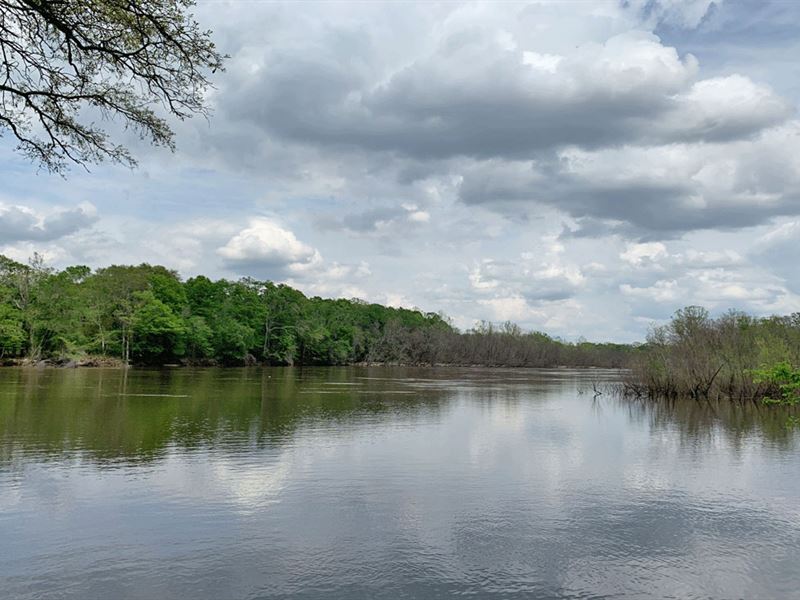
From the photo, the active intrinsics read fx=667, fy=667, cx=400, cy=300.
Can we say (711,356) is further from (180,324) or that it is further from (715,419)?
(180,324)

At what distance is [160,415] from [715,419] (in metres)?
24.0

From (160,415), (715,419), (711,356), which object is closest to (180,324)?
(160,415)

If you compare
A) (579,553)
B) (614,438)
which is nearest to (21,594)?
(579,553)

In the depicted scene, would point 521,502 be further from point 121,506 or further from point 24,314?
point 24,314

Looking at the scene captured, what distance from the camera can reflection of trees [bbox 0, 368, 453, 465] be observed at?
18625mm

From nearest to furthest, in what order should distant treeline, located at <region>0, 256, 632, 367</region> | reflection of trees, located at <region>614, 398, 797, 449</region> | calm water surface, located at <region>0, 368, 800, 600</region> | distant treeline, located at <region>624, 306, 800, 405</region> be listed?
calm water surface, located at <region>0, 368, 800, 600</region>, reflection of trees, located at <region>614, 398, 797, 449</region>, distant treeline, located at <region>624, 306, 800, 405</region>, distant treeline, located at <region>0, 256, 632, 367</region>

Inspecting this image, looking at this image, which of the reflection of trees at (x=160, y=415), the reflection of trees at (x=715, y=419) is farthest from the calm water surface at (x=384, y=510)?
Result: the reflection of trees at (x=715, y=419)

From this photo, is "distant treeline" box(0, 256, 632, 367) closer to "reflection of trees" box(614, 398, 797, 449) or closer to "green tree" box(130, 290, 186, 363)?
"green tree" box(130, 290, 186, 363)

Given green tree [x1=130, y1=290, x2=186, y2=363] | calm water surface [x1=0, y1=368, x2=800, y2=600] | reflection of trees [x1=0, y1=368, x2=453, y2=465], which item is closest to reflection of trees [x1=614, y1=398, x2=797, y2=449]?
calm water surface [x1=0, y1=368, x2=800, y2=600]

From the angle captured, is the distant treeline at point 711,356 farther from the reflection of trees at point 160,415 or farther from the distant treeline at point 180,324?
the distant treeline at point 180,324

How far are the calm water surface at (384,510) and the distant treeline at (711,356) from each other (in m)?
14.1

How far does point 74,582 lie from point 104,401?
24.7 meters

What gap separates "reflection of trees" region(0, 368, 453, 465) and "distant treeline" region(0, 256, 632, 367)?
34974mm

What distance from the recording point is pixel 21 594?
797 centimetres
